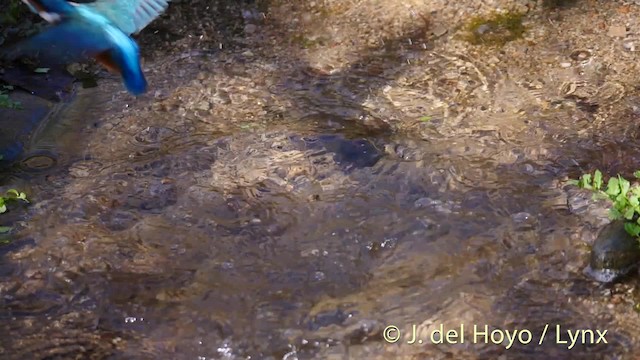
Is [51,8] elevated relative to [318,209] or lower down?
elevated

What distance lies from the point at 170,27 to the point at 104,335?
6.31ft

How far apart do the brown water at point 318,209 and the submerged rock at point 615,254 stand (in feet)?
0.18

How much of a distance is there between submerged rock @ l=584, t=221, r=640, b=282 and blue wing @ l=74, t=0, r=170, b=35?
1.51 m

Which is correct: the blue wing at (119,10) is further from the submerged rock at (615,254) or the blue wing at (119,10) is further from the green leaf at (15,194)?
the submerged rock at (615,254)

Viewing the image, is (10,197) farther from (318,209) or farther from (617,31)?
(617,31)

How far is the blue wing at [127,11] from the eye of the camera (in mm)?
2486

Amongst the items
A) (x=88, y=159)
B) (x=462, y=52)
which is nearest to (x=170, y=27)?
(x=88, y=159)

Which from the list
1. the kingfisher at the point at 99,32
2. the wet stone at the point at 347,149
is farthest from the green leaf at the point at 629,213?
the kingfisher at the point at 99,32

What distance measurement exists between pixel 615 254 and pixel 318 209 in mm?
999

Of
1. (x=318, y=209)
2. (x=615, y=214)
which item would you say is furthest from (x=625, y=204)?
(x=318, y=209)

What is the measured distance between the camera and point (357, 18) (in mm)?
4168

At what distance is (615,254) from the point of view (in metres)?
2.73

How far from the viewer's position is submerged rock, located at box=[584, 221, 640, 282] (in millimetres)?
2732

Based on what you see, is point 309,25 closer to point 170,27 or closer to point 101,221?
point 170,27
